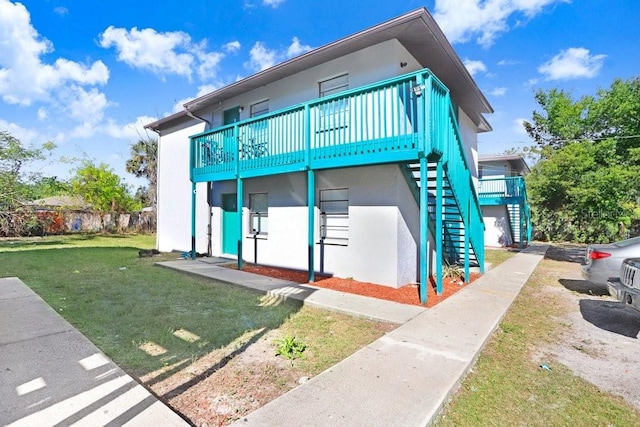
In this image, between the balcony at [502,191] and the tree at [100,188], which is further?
the tree at [100,188]

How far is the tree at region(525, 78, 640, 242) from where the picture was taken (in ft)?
41.3

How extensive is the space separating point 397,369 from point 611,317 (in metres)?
4.79

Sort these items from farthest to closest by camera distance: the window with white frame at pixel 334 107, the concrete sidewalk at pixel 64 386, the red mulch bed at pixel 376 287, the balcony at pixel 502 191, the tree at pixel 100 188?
the tree at pixel 100 188 < the balcony at pixel 502 191 < the window with white frame at pixel 334 107 < the red mulch bed at pixel 376 287 < the concrete sidewalk at pixel 64 386

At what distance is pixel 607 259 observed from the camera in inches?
233

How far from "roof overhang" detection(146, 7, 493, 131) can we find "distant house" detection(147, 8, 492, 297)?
30mm

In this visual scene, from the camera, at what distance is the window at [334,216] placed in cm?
763

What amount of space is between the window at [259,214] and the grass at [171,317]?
8.49 ft

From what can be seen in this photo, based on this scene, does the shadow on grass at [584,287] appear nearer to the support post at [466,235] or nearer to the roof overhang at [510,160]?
the support post at [466,235]

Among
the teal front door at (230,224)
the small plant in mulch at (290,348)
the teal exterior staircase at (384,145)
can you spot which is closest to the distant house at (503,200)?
the teal exterior staircase at (384,145)

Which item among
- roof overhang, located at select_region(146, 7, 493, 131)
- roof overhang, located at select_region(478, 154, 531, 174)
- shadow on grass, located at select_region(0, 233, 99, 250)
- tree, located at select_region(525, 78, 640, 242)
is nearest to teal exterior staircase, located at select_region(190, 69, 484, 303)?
roof overhang, located at select_region(146, 7, 493, 131)

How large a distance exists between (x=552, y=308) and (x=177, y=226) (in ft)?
40.7

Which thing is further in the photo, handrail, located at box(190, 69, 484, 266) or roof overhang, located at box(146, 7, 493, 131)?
roof overhang, located at box(146, 7, 493, 131)

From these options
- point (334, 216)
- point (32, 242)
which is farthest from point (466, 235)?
point (32, 242)

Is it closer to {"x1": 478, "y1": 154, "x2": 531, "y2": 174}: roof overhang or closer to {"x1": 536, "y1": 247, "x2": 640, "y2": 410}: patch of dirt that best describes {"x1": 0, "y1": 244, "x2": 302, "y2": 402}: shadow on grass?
{"x1": 536, "y1": 247, "x2": 640, "y2": 410}: patch of dirt
